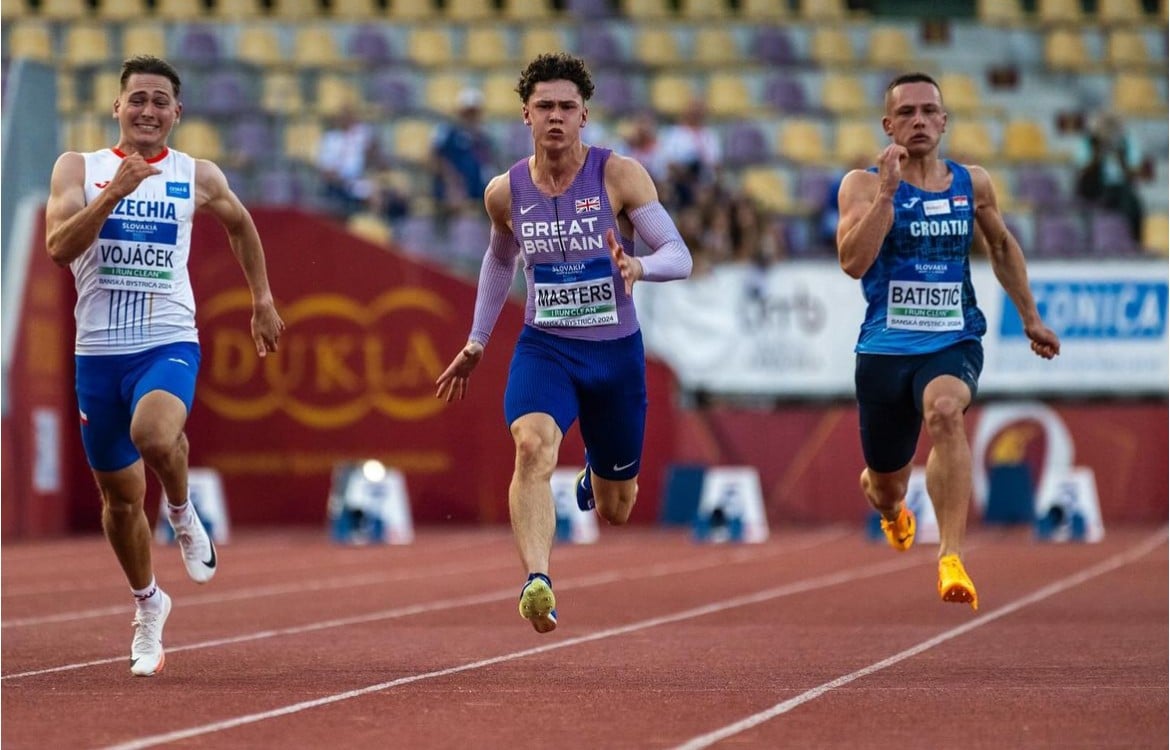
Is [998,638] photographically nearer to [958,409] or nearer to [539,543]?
[958,409]

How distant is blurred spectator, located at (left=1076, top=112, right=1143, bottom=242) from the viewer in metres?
22.0

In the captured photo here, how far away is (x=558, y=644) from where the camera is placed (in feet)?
31.9

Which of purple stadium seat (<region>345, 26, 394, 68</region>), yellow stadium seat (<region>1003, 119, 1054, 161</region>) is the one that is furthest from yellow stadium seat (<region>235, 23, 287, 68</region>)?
yellow stadium seat (<region>1003, 119, 1054, 161</region>)

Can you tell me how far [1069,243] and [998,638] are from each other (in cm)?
1242

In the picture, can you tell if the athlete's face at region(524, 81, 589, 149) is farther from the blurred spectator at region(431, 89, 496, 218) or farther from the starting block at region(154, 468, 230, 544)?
the blurred spectator at region(431, 89, 496, 218)

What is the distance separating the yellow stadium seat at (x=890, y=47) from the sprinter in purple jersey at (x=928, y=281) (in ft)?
52.6

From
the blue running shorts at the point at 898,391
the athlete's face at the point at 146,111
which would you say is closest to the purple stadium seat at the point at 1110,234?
the blue running shorts at the point at 898,391

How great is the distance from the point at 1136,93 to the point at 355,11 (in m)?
9.04

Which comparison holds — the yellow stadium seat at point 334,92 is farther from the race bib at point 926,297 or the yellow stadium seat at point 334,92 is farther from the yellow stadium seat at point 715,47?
the race bib at point 926,297

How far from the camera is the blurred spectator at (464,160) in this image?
2138 cm

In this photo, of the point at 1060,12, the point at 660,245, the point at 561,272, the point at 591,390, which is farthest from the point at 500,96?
the point at 660,245

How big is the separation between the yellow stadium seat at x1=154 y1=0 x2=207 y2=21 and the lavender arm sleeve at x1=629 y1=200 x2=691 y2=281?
17.5m

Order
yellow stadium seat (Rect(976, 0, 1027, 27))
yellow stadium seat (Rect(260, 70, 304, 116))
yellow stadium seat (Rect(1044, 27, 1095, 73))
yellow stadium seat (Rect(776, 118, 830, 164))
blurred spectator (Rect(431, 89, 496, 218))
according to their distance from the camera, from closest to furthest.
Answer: blurred spectator (Rect(431, 89, 496, 218)), yellow stadium seat (Rect(260, 70, 304, 116)), yellow stadium seat (Rect(776, 118, 830, 164)), yellow stadium seat (Rect(1044, 27, 1095, 73)), yellow stadium seat (Rect(976, 0, 1027, 27))

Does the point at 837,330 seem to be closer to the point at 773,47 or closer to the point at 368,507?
the point at 368,507
